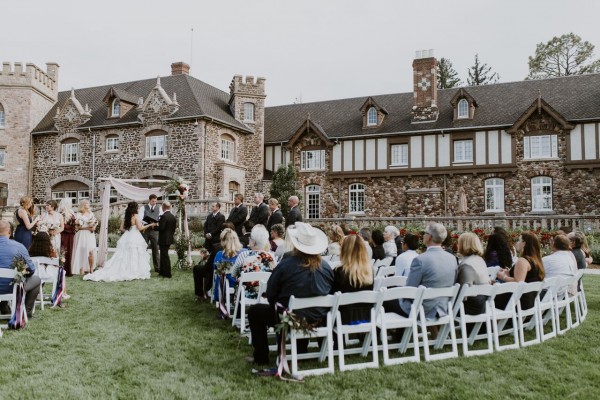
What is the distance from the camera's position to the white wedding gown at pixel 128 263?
1117 cm

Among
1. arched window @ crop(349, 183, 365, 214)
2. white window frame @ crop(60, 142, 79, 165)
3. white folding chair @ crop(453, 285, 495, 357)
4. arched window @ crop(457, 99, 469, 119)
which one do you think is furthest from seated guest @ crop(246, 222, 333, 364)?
white window frame @ crop(60, 142, 79, 165)

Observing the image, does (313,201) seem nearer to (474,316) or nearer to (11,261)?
(11,261)

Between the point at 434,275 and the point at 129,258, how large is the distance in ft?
25.5

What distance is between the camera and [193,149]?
87.6 ft

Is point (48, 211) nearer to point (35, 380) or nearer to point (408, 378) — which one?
point (35, 380)

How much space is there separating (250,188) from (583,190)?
17.3 meters

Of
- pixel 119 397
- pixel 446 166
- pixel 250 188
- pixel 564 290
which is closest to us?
pixel 119 397

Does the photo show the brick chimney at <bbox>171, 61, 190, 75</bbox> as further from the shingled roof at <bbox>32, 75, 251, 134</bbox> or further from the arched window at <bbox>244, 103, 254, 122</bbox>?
the arched window at <bbox>244, 103, 254, 122</bbox>

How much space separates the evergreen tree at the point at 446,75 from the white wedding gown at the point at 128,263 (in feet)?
137

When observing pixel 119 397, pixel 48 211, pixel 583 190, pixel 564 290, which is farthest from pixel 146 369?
pixel 583 190

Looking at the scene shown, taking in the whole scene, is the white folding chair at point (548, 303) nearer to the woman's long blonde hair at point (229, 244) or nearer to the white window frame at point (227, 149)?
the woman's long blonde hair at point (229, 244)

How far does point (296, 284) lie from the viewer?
5.02 meters

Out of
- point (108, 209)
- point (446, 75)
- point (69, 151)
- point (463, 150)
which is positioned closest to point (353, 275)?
point (108, 209)

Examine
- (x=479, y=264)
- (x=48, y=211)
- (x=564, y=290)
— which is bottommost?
(x=564, y=290)
